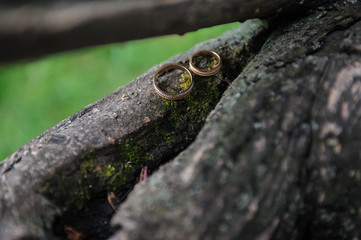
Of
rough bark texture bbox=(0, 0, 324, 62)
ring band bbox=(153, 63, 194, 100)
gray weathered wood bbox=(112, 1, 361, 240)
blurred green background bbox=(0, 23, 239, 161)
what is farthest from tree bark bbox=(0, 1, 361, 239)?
blurred green background bbox=(0, 23, 239, 161)

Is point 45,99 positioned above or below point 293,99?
below

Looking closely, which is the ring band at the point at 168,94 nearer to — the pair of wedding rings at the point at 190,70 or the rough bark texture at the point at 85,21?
the pair of wedding rings at the point at 190,70

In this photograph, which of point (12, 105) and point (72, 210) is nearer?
point (72, 210)

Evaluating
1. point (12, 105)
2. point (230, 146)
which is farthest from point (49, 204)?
point (12, 105)

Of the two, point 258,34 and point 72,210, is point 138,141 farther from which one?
point 258,34

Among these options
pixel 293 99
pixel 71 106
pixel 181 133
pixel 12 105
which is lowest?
pixel 71 106

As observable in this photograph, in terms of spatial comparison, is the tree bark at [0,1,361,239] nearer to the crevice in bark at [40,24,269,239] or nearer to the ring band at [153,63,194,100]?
the crevice in bark at [40,24,269,239]

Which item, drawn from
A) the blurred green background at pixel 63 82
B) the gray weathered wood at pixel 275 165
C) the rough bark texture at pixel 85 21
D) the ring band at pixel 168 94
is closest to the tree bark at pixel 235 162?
the gray weathered wood at pixel 275 165

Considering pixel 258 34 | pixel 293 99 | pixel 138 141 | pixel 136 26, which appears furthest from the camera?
pixel 258 34
